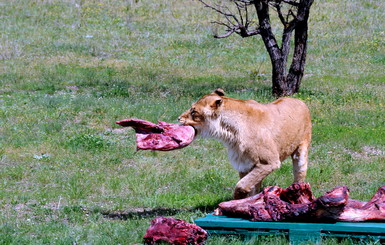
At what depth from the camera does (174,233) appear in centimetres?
620

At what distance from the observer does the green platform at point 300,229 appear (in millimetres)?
6046

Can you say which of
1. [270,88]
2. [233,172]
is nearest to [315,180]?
[233,172]

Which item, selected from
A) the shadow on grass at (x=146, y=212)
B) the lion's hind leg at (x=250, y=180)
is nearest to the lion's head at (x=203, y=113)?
the lion's hind leg at (x=250, y=180)

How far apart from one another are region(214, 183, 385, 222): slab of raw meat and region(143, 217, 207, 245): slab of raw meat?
2.11ft

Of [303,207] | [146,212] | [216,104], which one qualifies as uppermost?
[216,104]

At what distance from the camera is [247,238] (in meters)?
6.34

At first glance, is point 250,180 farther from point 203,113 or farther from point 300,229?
point 300,229

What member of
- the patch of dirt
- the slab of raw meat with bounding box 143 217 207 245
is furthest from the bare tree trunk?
the slab of raw meat with bounding box 143 217 207 245

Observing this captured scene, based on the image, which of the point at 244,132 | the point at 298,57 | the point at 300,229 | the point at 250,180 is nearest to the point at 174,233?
the point at 300,229

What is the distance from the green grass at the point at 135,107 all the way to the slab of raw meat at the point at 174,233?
20 centimetres

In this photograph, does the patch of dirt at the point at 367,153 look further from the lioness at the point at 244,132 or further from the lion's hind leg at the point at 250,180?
the lion's hind leg at the point at 250,180

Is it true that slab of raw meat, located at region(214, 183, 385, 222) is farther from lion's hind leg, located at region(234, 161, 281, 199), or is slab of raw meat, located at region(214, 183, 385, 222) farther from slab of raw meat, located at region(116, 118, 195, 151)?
slab of raw meat, located at region(116, 118, 195, 151)

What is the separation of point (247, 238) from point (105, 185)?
3.62 meters

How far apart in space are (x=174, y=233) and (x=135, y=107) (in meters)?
8.66
